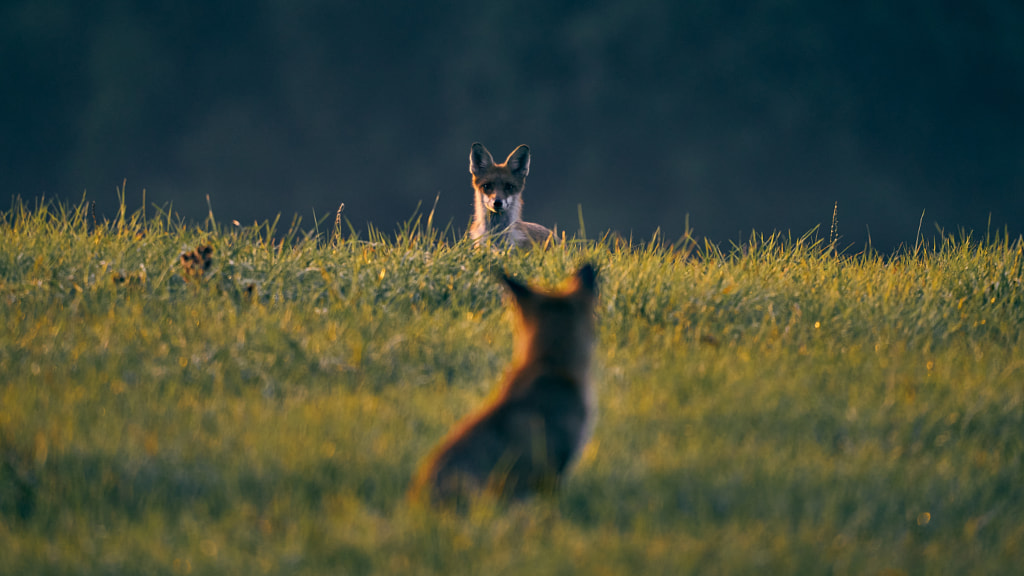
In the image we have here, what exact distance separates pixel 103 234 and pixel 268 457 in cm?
532

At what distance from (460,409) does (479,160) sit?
654 centimetres

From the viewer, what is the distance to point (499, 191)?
10398mm

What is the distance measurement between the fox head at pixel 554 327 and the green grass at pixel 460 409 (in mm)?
582

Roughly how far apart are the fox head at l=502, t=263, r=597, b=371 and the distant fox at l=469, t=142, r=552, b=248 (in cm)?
607

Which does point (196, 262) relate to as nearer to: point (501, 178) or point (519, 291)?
point (519, 291)

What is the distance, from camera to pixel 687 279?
296 inches

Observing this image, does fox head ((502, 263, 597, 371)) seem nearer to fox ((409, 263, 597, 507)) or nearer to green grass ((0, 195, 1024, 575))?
fox ((409, 263, 597, 507))

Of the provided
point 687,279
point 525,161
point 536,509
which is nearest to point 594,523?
point 536,509

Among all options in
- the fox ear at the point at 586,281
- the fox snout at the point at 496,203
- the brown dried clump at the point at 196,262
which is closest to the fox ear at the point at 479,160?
the fox snout at the point at 496,203

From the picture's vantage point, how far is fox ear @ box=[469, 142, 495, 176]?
10672 millimetres

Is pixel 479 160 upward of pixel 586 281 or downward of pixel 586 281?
upward

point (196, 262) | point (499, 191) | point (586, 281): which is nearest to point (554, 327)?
point (586, 281)

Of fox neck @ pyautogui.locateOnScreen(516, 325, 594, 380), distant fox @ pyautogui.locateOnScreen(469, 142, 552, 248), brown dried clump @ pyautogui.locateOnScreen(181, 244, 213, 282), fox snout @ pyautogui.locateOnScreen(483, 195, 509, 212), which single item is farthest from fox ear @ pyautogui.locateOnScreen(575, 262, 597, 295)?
fox snout @ pyautogui.locateOnScreen(483, 195, 509, 212)

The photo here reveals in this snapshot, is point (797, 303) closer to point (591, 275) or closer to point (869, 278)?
point (869, 278)
